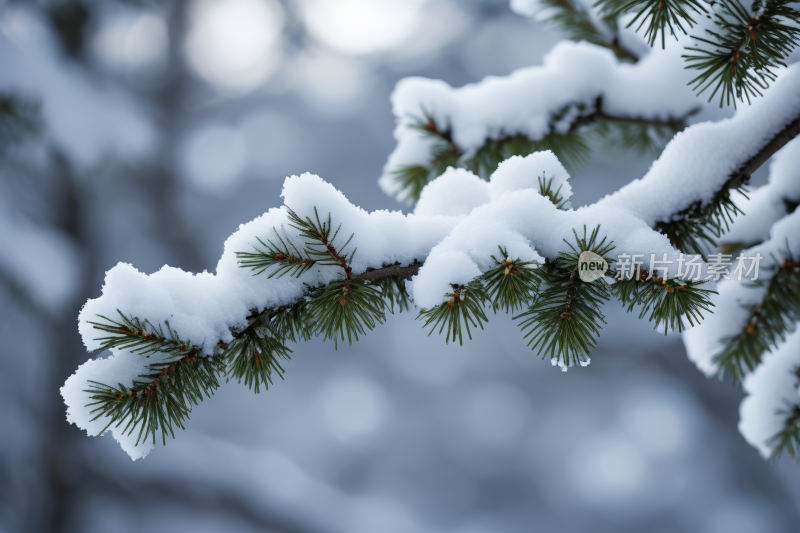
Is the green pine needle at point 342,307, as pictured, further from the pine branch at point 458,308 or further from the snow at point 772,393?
the snow at point 772,393

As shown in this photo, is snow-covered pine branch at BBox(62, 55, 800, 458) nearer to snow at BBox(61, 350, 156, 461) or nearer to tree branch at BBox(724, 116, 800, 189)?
snow at BBox(61, 350, 156, 461)

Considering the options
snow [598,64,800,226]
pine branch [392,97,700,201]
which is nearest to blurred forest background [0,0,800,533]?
pine branch [392,97,700,201]

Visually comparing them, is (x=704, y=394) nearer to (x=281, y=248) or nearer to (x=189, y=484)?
(x=189, y=484)

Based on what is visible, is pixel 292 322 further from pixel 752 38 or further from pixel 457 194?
pixel 752 38

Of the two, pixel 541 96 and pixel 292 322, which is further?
pixel 541 96

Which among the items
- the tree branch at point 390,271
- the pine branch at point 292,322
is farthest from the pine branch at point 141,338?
the tree branch at point 390,271

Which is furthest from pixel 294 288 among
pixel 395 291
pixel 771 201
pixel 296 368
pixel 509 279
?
pixel 296 368
